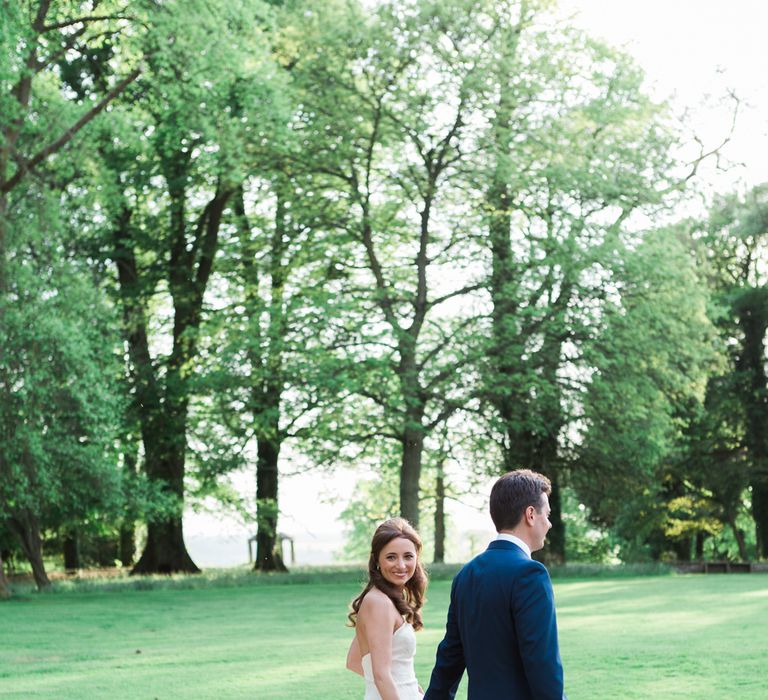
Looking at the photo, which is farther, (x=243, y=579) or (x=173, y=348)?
(x=173, y=348)

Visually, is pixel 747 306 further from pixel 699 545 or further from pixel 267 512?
pixel 267 512

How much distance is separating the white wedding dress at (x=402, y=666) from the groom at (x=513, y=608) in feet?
3.91

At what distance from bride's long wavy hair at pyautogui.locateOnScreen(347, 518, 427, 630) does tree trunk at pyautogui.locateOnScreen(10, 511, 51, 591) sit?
89.4ft

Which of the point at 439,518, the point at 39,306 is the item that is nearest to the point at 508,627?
the point at 39,306

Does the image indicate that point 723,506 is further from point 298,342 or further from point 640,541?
point 298,342

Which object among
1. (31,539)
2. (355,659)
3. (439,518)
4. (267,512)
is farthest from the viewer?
(439,518)

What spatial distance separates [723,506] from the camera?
4781cm

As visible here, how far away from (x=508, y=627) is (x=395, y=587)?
1402mm

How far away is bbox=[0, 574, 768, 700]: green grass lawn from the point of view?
12438 millimetres

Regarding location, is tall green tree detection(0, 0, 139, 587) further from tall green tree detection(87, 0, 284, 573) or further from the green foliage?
tall green tree detection(87, 0, 284, 573)

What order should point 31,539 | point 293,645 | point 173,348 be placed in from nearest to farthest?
point 293,645
point 31,539
point 173,348

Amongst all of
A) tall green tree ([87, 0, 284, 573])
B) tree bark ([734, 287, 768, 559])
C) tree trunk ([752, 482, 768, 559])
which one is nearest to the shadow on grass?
tall green tree ([87, 0, 284, 573])

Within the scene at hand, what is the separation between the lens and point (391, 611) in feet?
19.0

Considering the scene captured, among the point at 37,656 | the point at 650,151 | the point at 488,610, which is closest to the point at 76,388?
the point at 37,656
